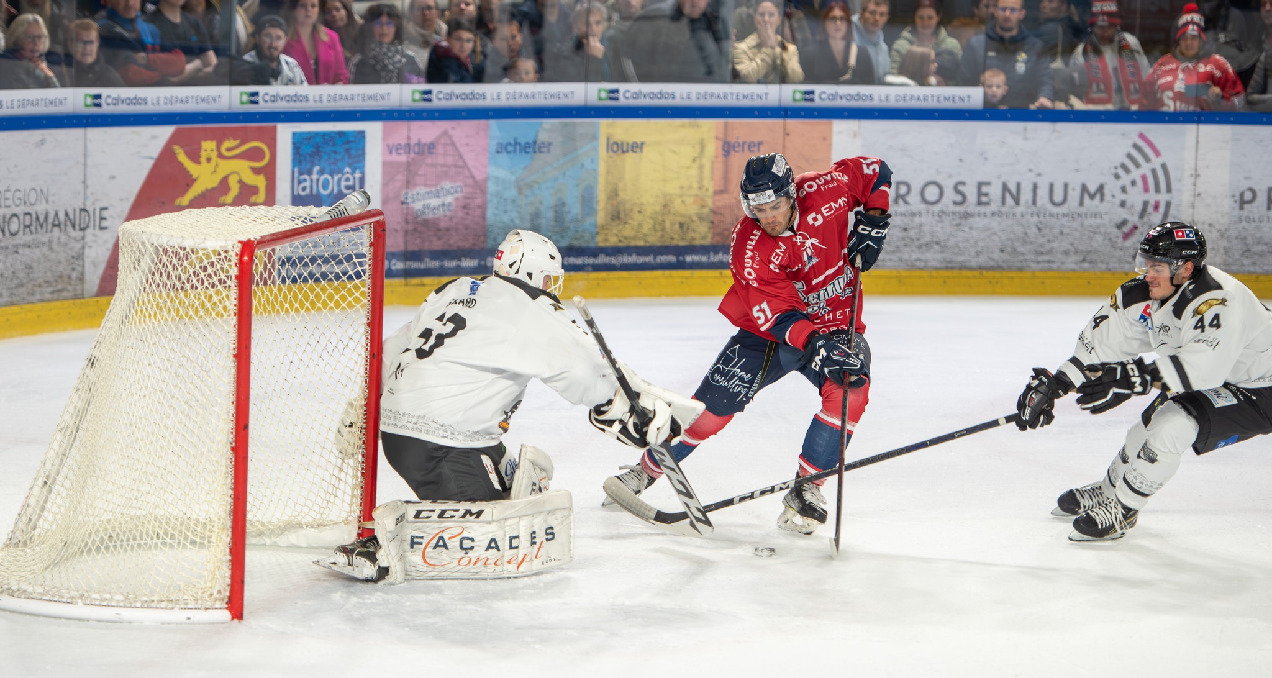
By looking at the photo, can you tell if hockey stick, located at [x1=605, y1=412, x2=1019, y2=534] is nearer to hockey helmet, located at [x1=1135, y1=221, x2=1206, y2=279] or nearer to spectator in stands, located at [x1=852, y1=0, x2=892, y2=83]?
hockey helmet, located at [x1=1135, y1=221, x2=1206, y2=279]

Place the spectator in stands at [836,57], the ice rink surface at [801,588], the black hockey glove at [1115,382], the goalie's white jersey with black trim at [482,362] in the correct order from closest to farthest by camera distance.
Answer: the ice rink surface at [801,588] → the goalie's white jersey with black trim at [482,362] → the black hockey glove at [1115,382] → the spectator in stands at [836,57]

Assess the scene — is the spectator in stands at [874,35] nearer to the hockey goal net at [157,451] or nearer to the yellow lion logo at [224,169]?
the yellow lion logo at [224,169]

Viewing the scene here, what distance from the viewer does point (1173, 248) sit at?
4211mm

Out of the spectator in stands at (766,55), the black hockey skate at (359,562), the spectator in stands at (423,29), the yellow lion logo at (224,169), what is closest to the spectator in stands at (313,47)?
the spectator in stands at (423,29)

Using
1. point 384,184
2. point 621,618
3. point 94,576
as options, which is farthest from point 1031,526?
point 384,184

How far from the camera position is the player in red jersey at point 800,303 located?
4410 millimetres

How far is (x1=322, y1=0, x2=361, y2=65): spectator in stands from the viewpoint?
26.0 ft

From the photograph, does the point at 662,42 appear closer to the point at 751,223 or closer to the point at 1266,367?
the point at 751,223

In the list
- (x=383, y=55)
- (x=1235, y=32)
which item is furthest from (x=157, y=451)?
(x=1235, y=32)

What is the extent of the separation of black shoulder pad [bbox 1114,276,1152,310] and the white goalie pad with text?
1810 millimetres

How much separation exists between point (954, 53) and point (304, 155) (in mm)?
3653

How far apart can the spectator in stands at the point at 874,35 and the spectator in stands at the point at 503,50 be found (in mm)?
1886

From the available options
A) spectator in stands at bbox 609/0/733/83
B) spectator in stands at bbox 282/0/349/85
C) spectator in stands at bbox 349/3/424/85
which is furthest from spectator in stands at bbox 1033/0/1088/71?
spectator in stands at bbox 282/0/349/85

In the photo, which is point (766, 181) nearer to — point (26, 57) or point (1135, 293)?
point (1135, 293)
